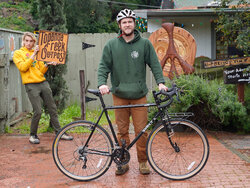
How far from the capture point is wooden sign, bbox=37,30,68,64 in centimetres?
639

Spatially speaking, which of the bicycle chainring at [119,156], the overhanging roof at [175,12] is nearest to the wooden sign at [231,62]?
the bicycle chainring at [119,156]

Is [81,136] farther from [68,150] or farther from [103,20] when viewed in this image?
[103,20]

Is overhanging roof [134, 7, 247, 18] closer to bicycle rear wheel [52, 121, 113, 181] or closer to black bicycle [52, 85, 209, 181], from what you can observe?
black bicycle [52, 85, 209, 181]

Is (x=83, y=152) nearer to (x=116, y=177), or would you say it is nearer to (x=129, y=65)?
(x=116, y=177)

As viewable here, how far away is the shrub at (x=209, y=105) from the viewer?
6543 mm

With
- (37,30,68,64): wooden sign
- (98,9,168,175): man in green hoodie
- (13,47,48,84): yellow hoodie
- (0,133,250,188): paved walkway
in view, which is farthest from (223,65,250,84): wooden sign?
(13,47,48,84): yellow hoodie

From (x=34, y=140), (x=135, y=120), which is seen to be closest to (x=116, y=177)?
(x=135, y=120)

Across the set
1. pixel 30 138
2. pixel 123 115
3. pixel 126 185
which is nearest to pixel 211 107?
pixel 123 115

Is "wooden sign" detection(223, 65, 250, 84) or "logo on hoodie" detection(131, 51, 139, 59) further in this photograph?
"wooden sign" detection(223, 65, 250, 84)

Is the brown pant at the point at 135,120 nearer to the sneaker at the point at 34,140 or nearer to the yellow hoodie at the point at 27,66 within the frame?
the yellow hoodie at the point at 27,66

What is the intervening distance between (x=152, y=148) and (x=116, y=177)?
631mm

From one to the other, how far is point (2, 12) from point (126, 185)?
2889 centimetres

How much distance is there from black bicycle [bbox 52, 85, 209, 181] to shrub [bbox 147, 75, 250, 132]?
2.04 metres

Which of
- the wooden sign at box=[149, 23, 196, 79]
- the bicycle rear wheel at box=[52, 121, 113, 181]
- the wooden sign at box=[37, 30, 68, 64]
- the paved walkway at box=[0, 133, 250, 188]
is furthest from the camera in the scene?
the wooden sign at box=[149, 23, 196, 79]
